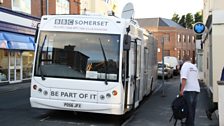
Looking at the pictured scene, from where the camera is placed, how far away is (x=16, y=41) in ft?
89.7

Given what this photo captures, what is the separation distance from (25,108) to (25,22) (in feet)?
54.1

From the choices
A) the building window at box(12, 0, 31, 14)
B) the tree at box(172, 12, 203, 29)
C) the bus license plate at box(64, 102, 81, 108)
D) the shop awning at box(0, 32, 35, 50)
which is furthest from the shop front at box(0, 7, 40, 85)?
the tree at box(172, 12, 203, 29)

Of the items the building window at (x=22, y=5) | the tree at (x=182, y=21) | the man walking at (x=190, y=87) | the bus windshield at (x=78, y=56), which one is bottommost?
the man walking at (x=190, y=87)

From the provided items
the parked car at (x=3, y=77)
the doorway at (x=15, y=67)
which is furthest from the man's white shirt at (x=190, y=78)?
the doorway at (x=15, y=67)

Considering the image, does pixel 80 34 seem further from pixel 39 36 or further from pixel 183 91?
pixel 183 91

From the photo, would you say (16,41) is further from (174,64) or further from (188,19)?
(188,19)

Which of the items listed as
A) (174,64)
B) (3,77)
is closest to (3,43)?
(3,77)

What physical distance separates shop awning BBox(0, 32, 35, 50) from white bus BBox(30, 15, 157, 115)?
14.4 metres

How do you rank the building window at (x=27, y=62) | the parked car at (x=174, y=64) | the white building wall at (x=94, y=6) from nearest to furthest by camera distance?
the building window at (x=27, y=62) → the white building wall at (x=94, y=6) → the parked car at (x=174, y=64)

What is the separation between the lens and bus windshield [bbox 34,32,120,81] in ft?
36.7

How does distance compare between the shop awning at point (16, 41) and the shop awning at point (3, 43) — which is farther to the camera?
the shop awning at point (16, 41)

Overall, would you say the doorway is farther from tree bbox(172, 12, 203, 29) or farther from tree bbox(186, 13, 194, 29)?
tree bbox(186, 13, 194, 29)

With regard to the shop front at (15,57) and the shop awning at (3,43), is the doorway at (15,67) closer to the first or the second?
the shop front at (15,57)

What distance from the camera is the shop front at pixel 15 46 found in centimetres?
2630
